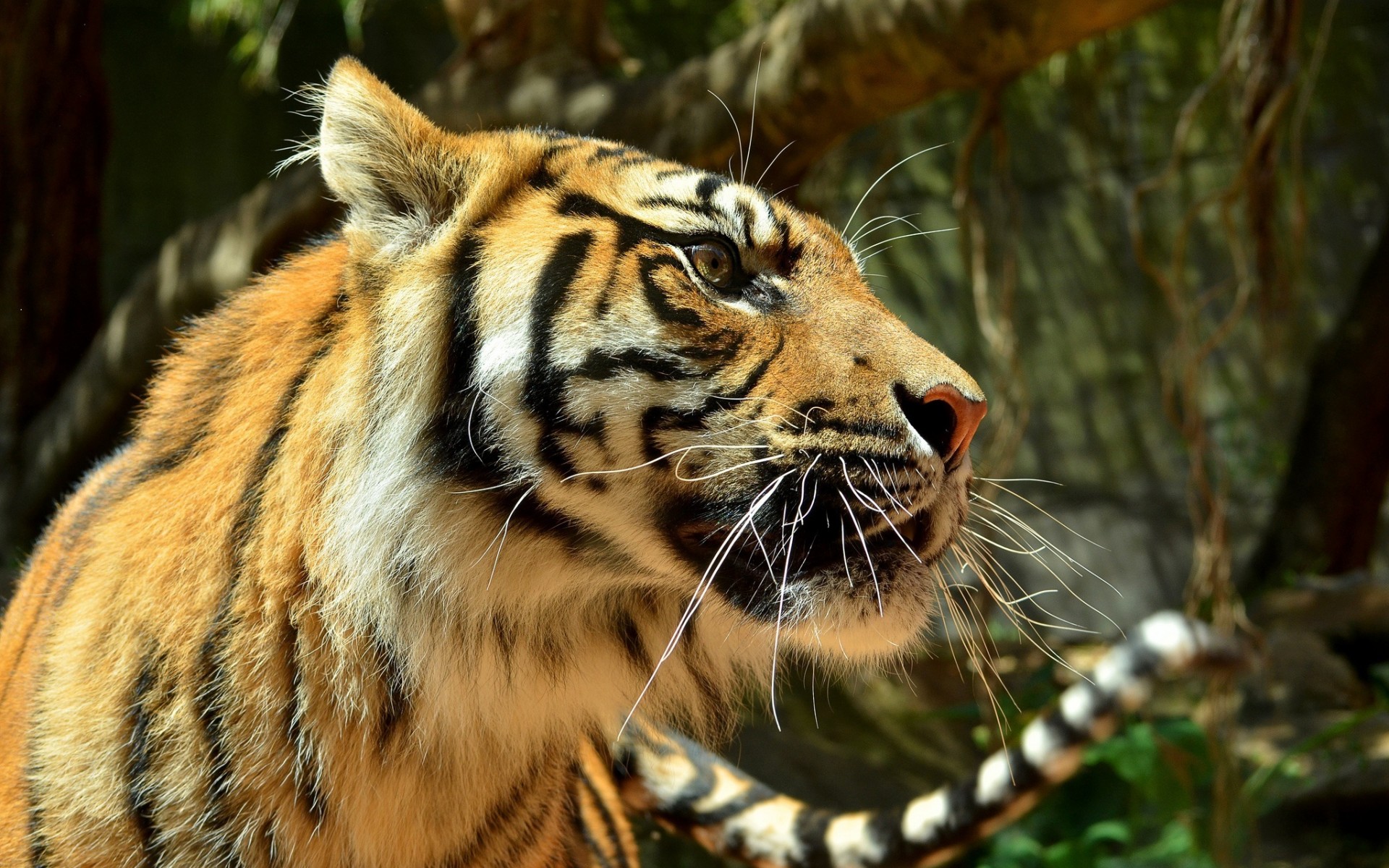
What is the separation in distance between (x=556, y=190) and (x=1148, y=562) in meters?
5.75

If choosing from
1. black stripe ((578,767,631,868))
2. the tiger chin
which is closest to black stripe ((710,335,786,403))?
the tiger chin

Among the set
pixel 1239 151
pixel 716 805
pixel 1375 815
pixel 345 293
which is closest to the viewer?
pixel 345 293

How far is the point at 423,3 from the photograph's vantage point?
23.9ft

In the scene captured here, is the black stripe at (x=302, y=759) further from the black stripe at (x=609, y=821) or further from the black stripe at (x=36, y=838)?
the black stripe at (x=609, y=821)

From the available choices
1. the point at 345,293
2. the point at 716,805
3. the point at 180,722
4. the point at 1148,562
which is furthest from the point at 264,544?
the point at 1148,562

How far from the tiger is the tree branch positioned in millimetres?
620

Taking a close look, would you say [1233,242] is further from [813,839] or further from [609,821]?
[609,821]

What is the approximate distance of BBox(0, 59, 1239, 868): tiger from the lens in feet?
4.72

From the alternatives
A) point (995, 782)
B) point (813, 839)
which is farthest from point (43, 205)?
point (995, 782)

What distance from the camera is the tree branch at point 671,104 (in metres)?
2.88

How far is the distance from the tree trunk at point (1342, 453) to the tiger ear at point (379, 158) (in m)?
4.87

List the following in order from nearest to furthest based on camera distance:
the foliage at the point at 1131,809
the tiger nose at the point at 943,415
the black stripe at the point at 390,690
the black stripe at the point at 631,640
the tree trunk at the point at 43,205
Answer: the tiger nose at the point at 943,415 → the black stripe at the point at 390,690 → the black stripe at the point at 631,640 → the foliage at the point at 1131,809 → the tree trunk at the point at 43,205

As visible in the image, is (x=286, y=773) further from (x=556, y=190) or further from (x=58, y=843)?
(x=556, y=190)

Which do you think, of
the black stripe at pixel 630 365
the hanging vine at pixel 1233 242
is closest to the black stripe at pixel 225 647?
the black stripe at pixel 630 365
